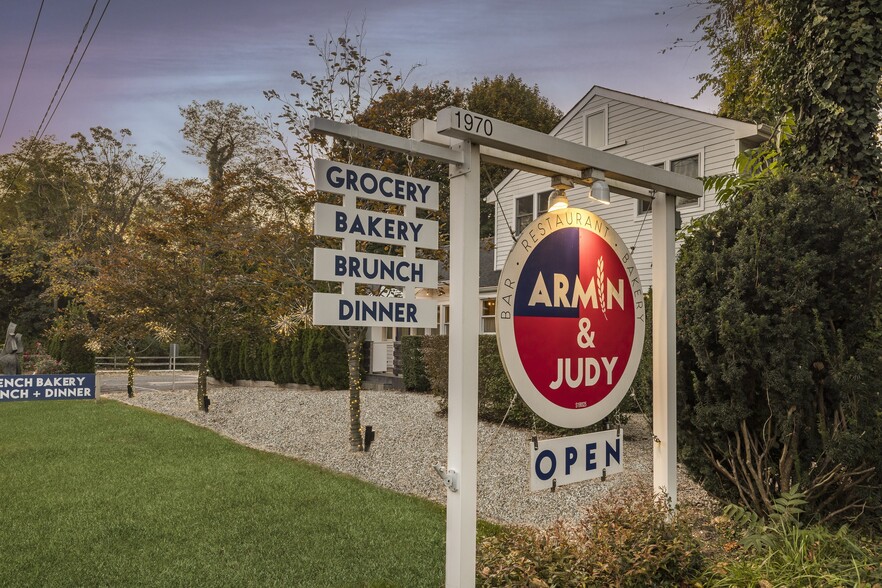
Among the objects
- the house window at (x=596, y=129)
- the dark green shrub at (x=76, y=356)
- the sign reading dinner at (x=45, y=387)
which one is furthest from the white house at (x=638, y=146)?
the dark green shrub at (x=76, y=356)

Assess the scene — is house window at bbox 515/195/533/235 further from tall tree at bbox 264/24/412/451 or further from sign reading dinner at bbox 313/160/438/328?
sign reading dinner at bbox 313/160/438/328

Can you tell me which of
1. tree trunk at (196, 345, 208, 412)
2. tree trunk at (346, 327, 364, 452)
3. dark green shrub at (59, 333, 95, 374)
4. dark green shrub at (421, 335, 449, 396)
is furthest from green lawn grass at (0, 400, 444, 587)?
dark green shrub at (59, 333, 95, 374)

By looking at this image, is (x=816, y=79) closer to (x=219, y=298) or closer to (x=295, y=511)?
(x=295, y=511)

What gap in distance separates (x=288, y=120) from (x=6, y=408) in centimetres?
1186

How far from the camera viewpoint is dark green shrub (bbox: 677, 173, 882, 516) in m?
4.14

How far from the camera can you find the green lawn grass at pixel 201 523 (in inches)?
188

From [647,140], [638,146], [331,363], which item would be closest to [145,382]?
[331,363]

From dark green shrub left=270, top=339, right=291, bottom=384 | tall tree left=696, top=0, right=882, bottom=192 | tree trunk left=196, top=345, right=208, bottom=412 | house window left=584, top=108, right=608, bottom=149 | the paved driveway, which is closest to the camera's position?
tall tree left=696, top=0, right=882, bottom=192

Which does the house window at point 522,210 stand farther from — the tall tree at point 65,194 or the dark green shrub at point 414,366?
the tall tree at point 65,194

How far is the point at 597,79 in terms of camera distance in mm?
17750

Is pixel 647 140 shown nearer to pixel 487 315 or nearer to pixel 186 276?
pixel 487 315

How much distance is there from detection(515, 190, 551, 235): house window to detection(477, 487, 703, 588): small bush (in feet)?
47.4

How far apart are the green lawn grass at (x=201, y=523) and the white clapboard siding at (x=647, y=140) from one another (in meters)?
9.02

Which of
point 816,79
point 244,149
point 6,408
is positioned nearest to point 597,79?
point 816,79
